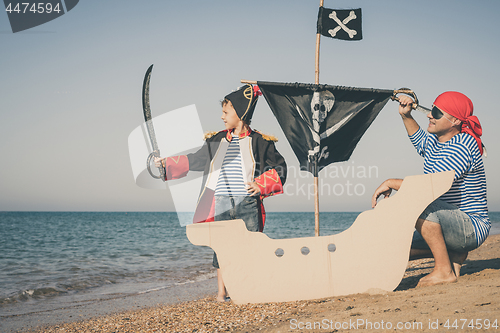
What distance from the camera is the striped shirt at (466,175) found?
8.68ft

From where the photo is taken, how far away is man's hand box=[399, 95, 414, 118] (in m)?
3.10

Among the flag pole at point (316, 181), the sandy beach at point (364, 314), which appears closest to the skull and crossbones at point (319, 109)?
the flag pole at point (316, 181)

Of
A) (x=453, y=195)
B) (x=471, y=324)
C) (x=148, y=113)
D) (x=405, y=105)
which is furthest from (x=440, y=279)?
(x=148, y=113)

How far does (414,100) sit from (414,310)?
1.90 meters

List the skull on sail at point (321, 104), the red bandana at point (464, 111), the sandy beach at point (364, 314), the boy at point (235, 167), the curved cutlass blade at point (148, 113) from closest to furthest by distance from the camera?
the sandy beach at point (364, 314)
the red bandana at point (464, 111)
the curved cutlass blade at point (148, 113)
the boy at point (235, 167)
the skull on sail at point (321, 104)

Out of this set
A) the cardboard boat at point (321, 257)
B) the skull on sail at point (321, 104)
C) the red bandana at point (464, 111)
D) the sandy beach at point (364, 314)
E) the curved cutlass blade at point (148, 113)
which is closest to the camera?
the sandy beach at point (364, 314)

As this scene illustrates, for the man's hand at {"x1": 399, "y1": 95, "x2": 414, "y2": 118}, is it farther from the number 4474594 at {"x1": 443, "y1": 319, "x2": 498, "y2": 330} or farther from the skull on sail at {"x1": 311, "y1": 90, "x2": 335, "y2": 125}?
the number 4474594 at {"x1": 443, "y1": 319, "x2": 498, "y2": 330}

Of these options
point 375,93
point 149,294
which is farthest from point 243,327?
point 149,294

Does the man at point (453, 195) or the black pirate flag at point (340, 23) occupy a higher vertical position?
the black pirate flag at point (340, 23)

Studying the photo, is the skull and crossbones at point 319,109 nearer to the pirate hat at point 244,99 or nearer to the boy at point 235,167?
the boy at point 235,167

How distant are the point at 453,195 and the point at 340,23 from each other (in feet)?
6.30

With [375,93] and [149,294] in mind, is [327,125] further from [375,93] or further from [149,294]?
[149,294]

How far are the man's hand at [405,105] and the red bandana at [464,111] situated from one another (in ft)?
0.98

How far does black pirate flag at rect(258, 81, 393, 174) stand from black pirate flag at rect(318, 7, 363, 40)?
1.91 feet
